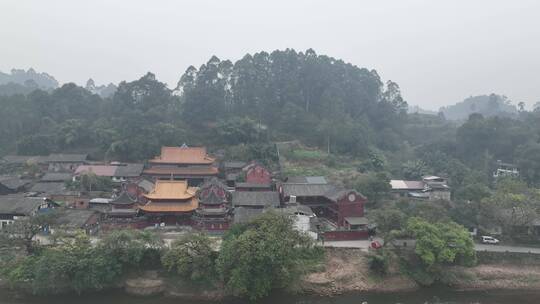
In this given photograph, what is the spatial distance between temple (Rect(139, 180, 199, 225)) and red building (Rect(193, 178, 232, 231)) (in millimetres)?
1081

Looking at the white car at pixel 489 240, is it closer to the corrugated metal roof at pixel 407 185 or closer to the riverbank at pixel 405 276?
the riverbank at pixel 405 276

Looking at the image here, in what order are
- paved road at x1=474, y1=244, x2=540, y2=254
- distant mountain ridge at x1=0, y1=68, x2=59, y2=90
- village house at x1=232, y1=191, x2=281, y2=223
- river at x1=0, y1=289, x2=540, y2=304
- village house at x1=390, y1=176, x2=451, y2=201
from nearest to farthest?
river at x1=0, y1=289, x2=540, y2=304 < paved road at x1=474, y1=244, x2=540, y2=254 < village house at x1=232, y1=191, x2=281, y2=223 < village house at x1=390, y1=176, x2=451, y2=201 < distant mountain ridge at x1=0, y1=68, x2=59, y2=90

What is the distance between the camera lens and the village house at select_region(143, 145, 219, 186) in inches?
1902

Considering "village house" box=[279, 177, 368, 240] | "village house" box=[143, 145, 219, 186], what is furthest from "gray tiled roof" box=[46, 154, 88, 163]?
"village house" box=[279, 177, 368, 240]

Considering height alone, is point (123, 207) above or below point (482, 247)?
above

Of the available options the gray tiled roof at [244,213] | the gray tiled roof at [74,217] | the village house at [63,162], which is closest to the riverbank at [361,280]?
the gray tiled roof at [244,213]

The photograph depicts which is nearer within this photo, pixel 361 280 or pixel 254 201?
pixel 361 280

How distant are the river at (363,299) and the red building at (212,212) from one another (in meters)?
8.98

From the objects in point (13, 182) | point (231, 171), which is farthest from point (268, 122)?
point (13, 182)

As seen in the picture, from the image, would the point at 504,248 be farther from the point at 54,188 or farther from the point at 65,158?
the point at 65,158

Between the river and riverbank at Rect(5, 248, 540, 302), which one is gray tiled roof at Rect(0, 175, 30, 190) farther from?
the river

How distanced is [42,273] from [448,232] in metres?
→ 28.7

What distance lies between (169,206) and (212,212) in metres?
4.39

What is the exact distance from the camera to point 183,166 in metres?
49.6
